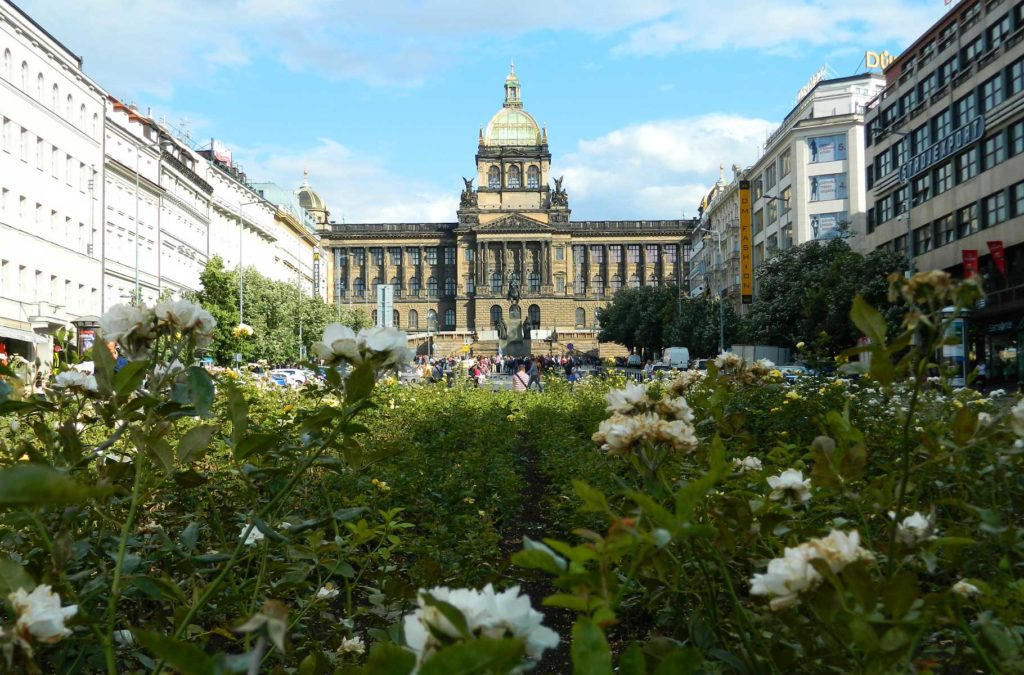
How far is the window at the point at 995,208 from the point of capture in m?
36.2

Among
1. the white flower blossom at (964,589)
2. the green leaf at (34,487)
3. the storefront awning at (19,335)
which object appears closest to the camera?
the green leaf at (34,487)

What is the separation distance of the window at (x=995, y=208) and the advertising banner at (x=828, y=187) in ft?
83.3

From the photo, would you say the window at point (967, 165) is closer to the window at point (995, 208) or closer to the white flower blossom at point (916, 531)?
the window at point (995, 208)

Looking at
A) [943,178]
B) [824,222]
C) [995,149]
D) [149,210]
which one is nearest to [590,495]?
[995,149]

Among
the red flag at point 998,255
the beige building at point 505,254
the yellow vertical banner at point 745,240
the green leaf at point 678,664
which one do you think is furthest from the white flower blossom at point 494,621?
the beige building at point 505,254

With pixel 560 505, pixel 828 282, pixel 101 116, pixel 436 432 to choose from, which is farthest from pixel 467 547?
pixel 101 116

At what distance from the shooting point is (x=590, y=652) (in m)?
1.24

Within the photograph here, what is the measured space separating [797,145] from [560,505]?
6060cm

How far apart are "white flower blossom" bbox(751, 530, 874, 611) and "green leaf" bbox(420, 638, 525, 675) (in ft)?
1.99

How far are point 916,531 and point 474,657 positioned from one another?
1.25 metres

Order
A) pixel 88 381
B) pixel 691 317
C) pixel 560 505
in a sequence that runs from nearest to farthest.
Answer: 1. pixel 88 381
2. pixel 560 505
3. pixel 691 317

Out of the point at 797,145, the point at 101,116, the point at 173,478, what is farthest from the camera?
the point at 797,145

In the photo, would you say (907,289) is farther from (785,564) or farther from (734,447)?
(734,447)

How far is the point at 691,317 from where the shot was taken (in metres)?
68.8
